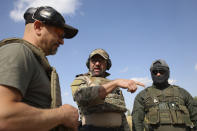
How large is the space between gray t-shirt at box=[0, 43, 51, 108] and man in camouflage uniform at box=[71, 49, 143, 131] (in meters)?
1.20

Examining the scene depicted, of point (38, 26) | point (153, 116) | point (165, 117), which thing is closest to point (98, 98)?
point (38, 26)

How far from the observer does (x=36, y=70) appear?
1.60 metres

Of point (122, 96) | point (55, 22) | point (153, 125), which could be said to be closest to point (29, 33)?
point (55, 22)

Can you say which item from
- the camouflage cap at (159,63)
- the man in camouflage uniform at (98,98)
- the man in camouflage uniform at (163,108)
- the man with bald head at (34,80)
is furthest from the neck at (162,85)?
the man with bald head at (34,80)

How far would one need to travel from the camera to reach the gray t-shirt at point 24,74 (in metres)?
1.34

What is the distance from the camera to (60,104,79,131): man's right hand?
1592 mm

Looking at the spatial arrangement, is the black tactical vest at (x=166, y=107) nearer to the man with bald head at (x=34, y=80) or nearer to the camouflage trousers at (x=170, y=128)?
the camouflage trousers at (x=170, y=128)

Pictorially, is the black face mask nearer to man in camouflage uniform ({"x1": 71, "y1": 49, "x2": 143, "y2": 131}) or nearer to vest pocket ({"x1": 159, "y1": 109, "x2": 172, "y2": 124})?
vest pocket ({"x1": 159, "y1": 109, "x2": 172, "y2": 124})

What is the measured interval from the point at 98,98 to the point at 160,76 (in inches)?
127

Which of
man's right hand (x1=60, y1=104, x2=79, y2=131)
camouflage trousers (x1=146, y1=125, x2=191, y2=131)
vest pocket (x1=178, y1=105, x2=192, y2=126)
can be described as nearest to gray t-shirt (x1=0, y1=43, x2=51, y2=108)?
man's right hand (x1=60, y1=104, x2=79, y2=131)

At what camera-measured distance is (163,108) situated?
5297 mm

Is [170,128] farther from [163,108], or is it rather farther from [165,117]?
[163,108]

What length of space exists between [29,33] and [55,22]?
0.89ft

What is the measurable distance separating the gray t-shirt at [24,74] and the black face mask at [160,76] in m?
4.49
